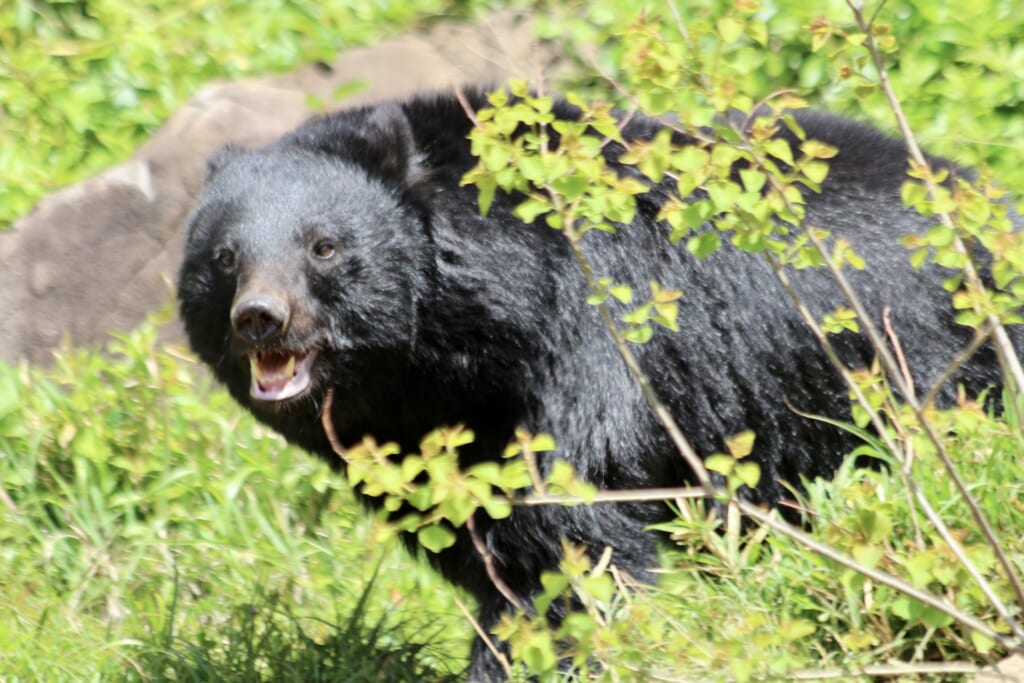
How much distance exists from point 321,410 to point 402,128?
864mm

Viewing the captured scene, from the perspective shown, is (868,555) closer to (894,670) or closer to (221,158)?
(894,670)

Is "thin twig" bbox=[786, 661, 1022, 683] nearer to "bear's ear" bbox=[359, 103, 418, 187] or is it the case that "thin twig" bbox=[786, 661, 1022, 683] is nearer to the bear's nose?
the bear's nose

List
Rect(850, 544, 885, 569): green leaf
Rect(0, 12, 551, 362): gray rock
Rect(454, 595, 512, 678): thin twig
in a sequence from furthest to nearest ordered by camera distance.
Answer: Rect(0, 12, 551, 362): gray rock → Rect(454, 595, 512, 678): thin twig → Rect(850, 544, 885, 569): green leaf

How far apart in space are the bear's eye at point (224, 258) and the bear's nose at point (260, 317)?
0.23m

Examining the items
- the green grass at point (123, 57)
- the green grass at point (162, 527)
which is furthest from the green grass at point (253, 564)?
the green grass at point (123, 57)

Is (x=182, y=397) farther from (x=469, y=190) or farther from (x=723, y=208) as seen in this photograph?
(x=723, y=208)

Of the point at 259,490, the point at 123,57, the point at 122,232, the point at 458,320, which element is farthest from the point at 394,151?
the point at 123,57

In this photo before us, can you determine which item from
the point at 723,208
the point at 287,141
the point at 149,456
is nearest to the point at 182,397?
the point at 149,456

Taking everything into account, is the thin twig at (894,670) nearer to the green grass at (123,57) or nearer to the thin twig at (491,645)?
the thin twig at (491,645)

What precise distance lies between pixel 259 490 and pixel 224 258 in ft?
4.23

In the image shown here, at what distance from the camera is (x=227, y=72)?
7523 millimetres

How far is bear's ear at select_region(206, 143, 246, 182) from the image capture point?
4.50m

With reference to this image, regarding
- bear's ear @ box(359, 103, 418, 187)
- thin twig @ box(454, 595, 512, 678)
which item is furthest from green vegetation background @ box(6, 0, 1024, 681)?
bear's ear @ box(359, 103, 418, 187)

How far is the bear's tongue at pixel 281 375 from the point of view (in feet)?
13.3
